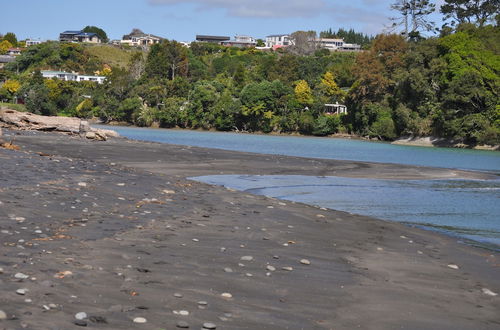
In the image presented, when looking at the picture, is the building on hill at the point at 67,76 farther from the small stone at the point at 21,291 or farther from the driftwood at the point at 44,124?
→ the small stone at the point at 21,291

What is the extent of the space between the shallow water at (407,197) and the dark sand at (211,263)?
2313mm

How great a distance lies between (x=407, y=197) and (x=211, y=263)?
716 inches

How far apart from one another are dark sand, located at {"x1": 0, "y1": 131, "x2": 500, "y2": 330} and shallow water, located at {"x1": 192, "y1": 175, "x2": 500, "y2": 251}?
231 centimetres

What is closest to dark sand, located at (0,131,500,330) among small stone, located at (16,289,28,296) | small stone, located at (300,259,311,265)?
small stone, located at (16,289,28,296)

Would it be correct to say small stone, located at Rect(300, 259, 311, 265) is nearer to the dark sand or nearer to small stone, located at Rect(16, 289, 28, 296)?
the dark sand

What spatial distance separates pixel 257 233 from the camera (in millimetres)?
15852

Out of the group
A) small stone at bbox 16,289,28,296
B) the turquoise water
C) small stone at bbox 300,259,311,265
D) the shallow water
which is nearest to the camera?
small stone at bbox 16,289,28,296

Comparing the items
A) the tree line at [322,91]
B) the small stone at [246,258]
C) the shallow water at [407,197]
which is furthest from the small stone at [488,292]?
the tree line at [322,91]

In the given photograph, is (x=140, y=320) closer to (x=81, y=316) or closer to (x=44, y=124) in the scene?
(x=81, y=316)

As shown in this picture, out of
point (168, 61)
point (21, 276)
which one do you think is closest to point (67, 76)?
point (168, 61)

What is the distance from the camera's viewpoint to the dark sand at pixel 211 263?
9102 mm

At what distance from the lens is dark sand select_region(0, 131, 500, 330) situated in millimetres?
9102

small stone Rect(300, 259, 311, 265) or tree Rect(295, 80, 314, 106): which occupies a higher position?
tree Rect(295, 80, 314, 106)

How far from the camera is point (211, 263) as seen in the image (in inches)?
477
